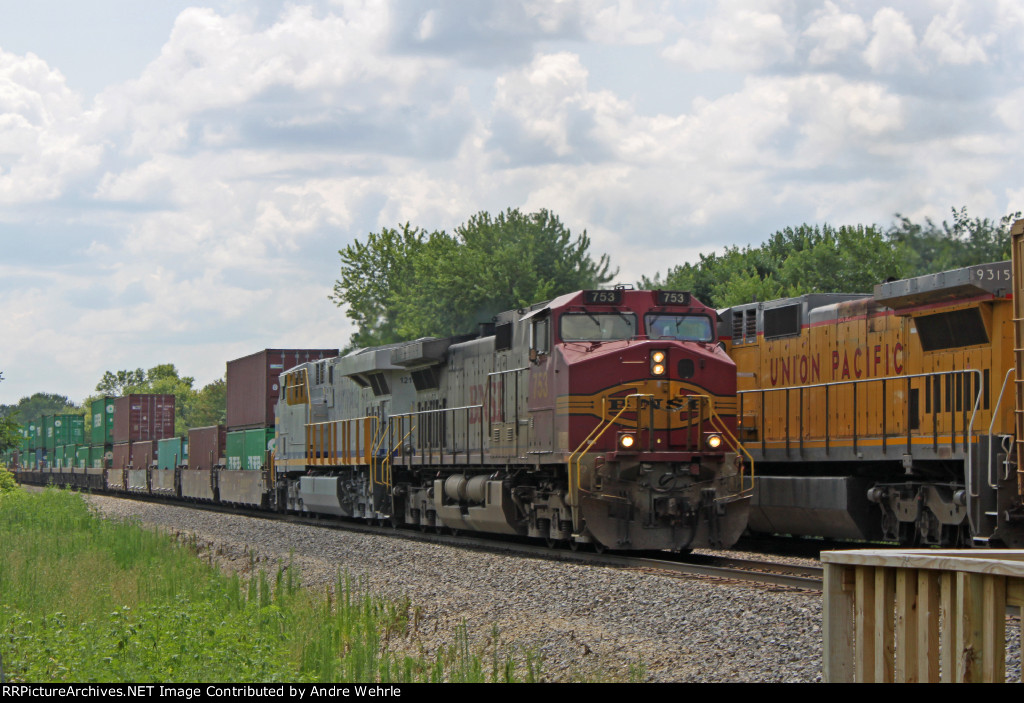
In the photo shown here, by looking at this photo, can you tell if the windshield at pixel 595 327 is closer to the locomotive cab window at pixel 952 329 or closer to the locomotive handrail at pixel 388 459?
the locomotive cab window at pixel 952 329

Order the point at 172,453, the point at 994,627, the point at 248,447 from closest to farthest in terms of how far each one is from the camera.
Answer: the point at 994,627, the point at 248,447, the point at 172,453

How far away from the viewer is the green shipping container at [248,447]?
3272cm

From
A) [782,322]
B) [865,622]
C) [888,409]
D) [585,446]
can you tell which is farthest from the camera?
[782,322]

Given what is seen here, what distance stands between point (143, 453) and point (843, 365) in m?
37.6

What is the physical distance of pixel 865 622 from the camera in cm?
487

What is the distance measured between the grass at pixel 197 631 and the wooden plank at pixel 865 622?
3.65 meters

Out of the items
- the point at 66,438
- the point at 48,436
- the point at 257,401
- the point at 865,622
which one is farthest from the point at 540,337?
the point at 48,436

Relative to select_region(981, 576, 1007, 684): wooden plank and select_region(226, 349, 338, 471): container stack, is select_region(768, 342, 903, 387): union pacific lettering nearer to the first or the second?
select_region(981, 576, 1007, 684): wooden plank

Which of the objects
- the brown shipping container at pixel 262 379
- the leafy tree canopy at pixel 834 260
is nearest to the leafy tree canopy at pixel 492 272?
the leafy tree canopy at pixel 834 260

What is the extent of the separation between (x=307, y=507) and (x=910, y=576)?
2392 centimetres

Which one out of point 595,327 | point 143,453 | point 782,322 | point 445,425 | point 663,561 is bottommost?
point 143,453

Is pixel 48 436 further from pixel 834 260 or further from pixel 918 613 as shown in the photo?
pixel 918 613

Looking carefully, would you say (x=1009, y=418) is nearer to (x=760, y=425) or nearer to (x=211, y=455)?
(x=760, y=425)
